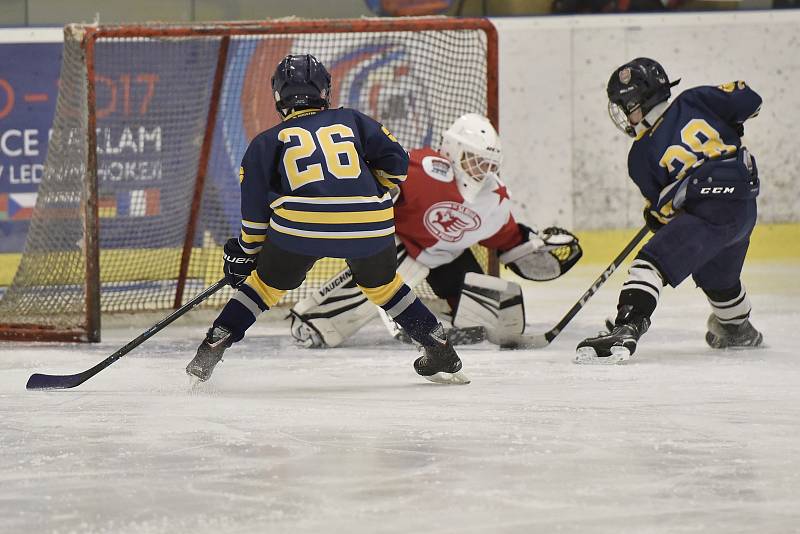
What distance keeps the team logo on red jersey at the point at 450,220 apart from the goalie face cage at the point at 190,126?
0.31 metres

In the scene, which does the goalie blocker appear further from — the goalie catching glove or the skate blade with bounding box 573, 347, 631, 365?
the skate blade with bounding box 573, 347, 631, 365

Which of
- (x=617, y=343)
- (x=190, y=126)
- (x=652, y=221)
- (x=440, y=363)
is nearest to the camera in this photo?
(x=440, y=363)

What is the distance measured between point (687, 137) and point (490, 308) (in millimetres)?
775

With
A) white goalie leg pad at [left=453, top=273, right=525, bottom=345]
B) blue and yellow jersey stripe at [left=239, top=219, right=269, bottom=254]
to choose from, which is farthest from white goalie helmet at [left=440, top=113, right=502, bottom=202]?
blue and yellow jersey stripe at [left=239, top=219, right=269, bottom=254]

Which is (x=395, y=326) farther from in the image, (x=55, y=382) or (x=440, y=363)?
(x=55, y=382)

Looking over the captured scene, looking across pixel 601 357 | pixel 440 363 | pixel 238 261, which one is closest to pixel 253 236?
pixel 238 261

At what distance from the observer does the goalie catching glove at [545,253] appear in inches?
170

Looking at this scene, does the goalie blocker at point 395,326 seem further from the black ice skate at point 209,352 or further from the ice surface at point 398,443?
the black ice skate at point 209,352

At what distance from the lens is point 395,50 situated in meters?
5.13

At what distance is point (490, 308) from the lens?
4.18 metres

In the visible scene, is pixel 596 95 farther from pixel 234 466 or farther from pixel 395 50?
pixel 234 466

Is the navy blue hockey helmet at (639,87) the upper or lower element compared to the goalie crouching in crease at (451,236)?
upper

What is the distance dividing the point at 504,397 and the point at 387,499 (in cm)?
101

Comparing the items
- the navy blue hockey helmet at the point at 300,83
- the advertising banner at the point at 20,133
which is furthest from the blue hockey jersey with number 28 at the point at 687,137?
the advertising banner at the point at 20,133
